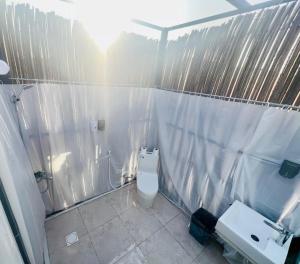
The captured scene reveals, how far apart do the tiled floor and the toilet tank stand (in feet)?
1.89

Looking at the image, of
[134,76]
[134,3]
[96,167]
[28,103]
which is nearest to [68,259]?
[96,167]

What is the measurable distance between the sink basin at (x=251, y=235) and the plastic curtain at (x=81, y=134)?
66.1 inches

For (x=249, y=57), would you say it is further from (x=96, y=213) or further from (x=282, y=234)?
(x=96, y=213)

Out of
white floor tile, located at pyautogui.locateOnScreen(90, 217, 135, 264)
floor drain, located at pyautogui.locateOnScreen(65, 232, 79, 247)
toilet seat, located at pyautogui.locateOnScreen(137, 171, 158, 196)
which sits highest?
toilet seat, located at pyautogui.locateOnScreen(137, 171, 158, 196)

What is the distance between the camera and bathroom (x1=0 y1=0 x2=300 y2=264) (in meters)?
1.33

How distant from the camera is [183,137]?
7.35 feet

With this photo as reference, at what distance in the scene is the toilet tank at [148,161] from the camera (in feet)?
8.34

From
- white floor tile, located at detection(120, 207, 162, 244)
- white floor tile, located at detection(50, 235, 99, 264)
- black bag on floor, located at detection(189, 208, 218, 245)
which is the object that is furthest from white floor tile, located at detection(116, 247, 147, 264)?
black bag on floor, located at detection(189, 208, 218, 245)

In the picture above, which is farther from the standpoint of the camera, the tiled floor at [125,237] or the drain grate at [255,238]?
the tiled floor at [125,237]

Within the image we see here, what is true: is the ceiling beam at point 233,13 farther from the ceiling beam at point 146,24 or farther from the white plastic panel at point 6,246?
the white plastic panel at point 6,246

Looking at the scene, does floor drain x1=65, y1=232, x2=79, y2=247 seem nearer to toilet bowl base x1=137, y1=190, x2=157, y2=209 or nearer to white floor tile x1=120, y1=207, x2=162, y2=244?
white floor tile x1=120, y1=207, x2=162, y2=244

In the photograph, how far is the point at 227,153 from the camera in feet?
5.73

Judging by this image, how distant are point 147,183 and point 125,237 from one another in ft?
2.42

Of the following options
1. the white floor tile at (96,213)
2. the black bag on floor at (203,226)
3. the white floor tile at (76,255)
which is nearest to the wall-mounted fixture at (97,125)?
the white floor tile at (96,213)
